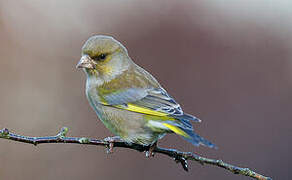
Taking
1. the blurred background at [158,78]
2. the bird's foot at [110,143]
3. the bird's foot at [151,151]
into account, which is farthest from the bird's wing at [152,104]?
the blurred background at [158,78]

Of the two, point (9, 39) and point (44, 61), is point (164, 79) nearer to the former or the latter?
point (44, 61)

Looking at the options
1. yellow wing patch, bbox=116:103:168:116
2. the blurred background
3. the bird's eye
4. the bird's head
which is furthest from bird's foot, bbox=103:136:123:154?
the blurred background

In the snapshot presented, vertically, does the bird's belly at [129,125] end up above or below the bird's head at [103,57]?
below

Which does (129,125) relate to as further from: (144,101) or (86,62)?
(86,62)

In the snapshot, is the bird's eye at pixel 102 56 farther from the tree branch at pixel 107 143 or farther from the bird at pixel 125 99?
the tree branch at pixel 107 143

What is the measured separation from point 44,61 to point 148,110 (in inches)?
277

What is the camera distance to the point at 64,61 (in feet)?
35.9

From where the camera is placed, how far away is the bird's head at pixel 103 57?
455 centimetres

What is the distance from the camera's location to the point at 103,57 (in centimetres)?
475

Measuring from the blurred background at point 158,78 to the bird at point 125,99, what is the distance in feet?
13.5

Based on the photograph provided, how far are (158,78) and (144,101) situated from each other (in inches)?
219

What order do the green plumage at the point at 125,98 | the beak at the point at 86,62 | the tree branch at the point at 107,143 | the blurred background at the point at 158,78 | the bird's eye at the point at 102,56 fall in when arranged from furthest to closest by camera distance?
the blurred background at the point at 158,78 → the bird's eye at the point at 102,56 → the beak at the point at 86,62 → the green plumage at the point at 125,98 → the tree branch at the point at 107,143

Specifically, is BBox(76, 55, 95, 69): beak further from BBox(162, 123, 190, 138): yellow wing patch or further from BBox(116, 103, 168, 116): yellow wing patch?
BBox(162, 123, 190, 138): yellow wing patch

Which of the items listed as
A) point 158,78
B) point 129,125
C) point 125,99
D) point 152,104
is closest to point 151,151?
point 129,125
